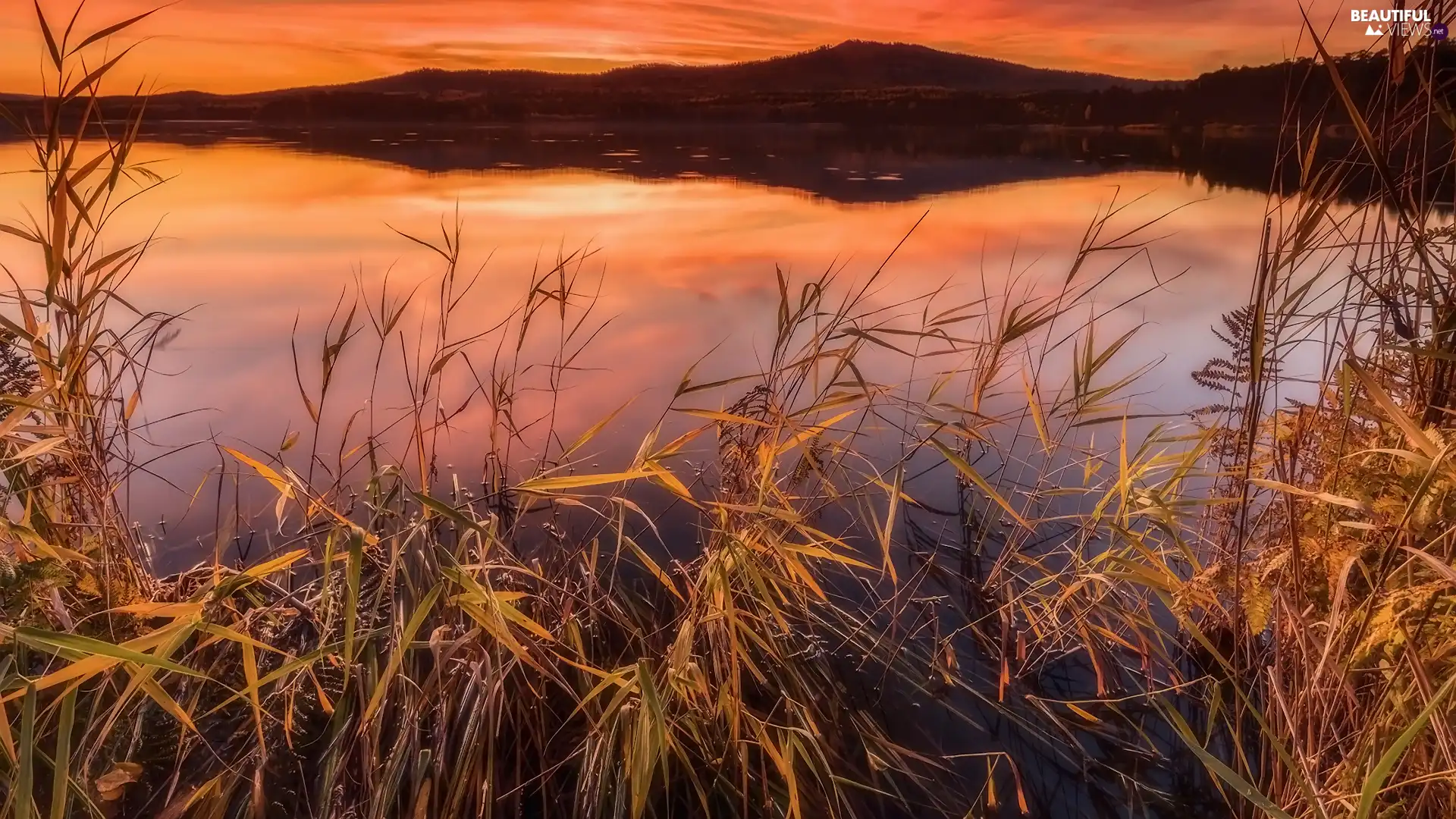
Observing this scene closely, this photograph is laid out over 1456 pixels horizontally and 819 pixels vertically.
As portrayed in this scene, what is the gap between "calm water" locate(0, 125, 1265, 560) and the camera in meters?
2.42

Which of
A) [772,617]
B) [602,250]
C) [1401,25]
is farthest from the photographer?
[602,250]

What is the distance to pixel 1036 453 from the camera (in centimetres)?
234

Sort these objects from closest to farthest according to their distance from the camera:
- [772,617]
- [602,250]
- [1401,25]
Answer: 1. [1401,25]
2. [772,617]
3. [602,250]

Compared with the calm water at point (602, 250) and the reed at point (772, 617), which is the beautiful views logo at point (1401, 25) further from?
the calm water at point (602, 250)

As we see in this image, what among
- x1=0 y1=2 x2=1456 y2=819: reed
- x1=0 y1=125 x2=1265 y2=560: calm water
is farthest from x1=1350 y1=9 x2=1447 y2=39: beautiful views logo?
x1=0 y1=125 x2=1265 y2=560: calm water

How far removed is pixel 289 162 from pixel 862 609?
22.0 feet

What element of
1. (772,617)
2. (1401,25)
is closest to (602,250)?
(772,617)

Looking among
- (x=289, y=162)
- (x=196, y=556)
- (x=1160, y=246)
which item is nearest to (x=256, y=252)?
(x=196, y=556)

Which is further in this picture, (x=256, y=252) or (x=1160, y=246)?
(x=1160, y=246)

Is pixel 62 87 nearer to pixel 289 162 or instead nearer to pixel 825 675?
pixel 825 675

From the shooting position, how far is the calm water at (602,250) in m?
2.42

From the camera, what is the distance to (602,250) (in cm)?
357

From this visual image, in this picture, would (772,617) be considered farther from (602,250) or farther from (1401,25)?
(602,250)

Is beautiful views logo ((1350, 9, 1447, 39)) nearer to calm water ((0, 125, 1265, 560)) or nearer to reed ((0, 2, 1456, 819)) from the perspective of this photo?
reed ((0, 2, 1456, 819))
